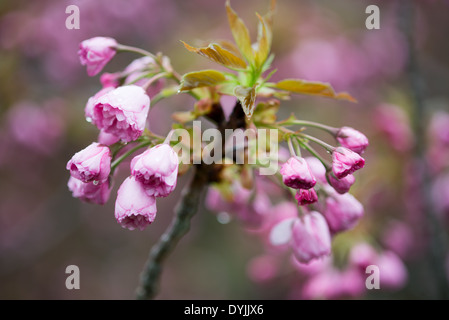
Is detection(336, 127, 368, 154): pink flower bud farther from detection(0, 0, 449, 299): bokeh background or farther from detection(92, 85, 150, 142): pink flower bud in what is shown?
detection(0, 0, 449, 299): bokeh background

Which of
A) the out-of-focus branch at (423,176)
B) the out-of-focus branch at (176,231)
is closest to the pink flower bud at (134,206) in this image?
the out-of-focus branch at (176,231)

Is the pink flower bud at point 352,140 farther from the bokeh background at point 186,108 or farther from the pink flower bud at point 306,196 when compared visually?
the bokeh background at point 186,108

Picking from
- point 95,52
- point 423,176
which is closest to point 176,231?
point 95,52

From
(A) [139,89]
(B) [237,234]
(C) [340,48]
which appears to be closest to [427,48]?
(C) [340,48]

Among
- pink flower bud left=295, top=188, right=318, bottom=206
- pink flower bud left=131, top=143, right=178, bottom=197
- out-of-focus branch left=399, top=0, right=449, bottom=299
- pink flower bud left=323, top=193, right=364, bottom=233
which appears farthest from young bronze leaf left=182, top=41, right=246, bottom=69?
out-of-focus branch left=399, top=0, right=449, bottom=299

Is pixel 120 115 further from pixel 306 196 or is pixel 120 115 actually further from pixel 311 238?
pixel 311 238
